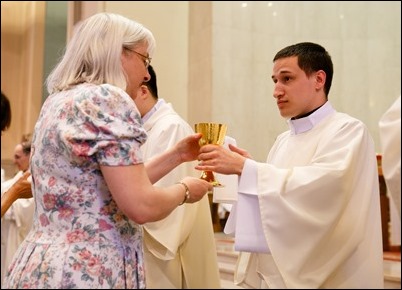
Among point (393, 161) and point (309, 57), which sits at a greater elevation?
point (309, 57)

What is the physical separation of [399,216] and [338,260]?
55 centimetres

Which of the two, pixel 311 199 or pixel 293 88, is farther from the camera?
pixel 293 88

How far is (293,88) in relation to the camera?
8.22ft

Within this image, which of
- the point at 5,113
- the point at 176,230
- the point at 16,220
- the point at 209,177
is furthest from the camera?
the point at 16,220

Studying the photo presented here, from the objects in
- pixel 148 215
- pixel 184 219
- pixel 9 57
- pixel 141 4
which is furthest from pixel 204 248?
pixel 9 57

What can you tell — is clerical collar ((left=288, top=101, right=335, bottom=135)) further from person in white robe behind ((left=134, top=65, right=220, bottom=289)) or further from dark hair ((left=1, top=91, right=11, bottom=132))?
dark hair ((left=1, top=91, right=11, bottom=132))

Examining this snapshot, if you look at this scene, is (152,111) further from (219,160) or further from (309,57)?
(219,160)

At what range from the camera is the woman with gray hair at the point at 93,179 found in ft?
6.16

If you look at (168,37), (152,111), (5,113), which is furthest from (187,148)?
(168,37)

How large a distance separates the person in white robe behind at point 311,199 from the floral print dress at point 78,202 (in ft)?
1.29

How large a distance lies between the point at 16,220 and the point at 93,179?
3955 mm

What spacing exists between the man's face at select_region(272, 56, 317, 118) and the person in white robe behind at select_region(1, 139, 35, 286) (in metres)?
3.48

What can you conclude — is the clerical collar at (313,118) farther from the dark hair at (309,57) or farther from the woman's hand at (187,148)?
the woman's hand at (187,148)

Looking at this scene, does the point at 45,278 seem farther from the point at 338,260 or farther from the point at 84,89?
the point at 338,260
